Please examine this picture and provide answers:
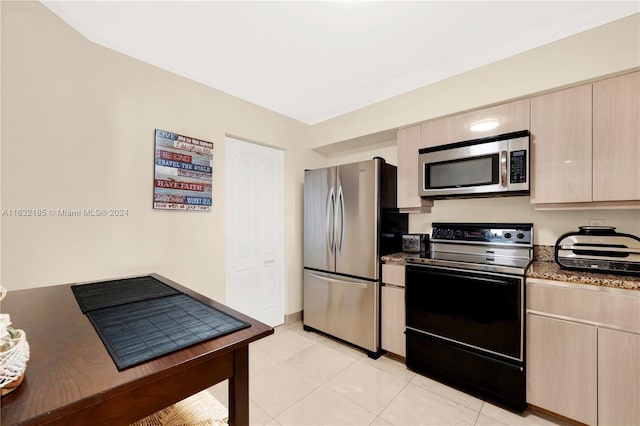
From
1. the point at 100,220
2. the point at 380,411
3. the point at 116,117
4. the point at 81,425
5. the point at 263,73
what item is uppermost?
the point at 263,73

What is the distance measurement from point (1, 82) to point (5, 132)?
28cm

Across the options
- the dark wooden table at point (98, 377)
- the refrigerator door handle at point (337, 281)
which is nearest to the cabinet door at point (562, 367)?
the refrigerator door handle at point (337, 281)

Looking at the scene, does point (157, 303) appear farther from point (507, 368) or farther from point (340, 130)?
point (340, 130)

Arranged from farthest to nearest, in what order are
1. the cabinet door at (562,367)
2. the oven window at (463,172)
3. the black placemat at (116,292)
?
the oven window at (463,172), the cabinet door at (562,367), the black placemat at (116,292)

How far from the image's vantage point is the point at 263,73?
2416mm

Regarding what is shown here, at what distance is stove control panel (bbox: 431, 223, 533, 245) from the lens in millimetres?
2291

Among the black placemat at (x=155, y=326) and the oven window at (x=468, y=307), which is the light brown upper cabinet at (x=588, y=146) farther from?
the black placemat at (x=155, y=326)

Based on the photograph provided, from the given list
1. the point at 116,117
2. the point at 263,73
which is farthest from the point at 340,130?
the point at 116,117

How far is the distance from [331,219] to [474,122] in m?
1.52

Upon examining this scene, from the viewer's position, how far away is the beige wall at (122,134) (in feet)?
5.36

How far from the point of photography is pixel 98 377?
26.9 inches

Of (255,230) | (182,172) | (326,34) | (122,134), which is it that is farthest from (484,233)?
(122,134)

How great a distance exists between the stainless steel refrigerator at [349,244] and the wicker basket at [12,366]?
7.35 feet

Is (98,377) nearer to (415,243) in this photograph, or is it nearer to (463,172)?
(463,172)
